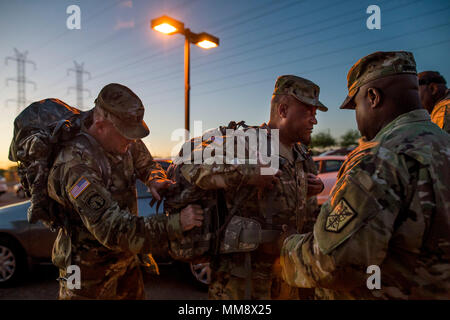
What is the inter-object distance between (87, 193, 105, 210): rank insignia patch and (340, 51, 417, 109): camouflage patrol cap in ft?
5.10

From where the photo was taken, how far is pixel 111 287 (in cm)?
218

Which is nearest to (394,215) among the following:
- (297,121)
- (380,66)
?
(380,66)

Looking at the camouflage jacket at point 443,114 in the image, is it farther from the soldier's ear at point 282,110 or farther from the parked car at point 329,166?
the parked car at point 329,166

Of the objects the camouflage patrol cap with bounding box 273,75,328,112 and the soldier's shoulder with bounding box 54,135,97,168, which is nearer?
the soldier's shoulder with bounding box 54,135,97,168

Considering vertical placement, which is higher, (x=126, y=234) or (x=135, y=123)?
(x=135, y=123)

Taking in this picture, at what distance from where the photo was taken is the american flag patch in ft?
6.06

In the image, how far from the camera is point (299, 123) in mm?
2402

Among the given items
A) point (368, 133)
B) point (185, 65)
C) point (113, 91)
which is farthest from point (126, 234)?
point (185, 65)

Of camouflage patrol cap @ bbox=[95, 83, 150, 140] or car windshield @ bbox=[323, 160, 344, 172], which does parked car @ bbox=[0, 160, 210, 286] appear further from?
car windshield @ bbox=[323, 160, 344, 172]

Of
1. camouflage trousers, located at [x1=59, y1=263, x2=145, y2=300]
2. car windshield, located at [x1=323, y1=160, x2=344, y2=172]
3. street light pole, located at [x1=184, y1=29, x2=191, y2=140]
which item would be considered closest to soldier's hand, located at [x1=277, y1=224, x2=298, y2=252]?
camouflage trousers, located at [x1=59, y1=263, x2=145, y2=300]

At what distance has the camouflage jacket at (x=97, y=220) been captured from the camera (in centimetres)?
183

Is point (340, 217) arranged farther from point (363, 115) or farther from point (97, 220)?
point (97, 220)
